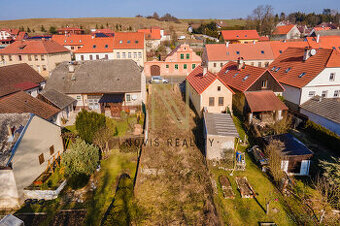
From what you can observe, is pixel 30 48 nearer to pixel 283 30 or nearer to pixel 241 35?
pixel 241 35

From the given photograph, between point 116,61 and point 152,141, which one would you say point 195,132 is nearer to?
point 152,141

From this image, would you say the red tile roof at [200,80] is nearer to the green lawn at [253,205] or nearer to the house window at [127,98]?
the house window at [127,98]

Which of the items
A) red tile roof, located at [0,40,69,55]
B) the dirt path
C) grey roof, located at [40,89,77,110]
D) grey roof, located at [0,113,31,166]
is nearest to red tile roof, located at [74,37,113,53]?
red tile roof, located at [0,40,69,55]

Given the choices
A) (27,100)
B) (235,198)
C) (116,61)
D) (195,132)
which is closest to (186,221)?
(235,198)

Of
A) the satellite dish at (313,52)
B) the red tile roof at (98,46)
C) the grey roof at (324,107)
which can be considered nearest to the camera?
the grey roof at (324,107)

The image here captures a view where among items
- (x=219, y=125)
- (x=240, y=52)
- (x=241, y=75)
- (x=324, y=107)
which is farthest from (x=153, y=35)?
(x=219, y=125)

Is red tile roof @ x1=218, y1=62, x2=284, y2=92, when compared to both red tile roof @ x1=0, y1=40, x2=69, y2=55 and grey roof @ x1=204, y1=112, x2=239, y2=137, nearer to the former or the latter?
grey roof @ x1=204, y1=112, x2=239, y2=137

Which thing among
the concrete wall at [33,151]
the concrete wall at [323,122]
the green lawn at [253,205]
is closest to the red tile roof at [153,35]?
the concrete wall at [323,122]
